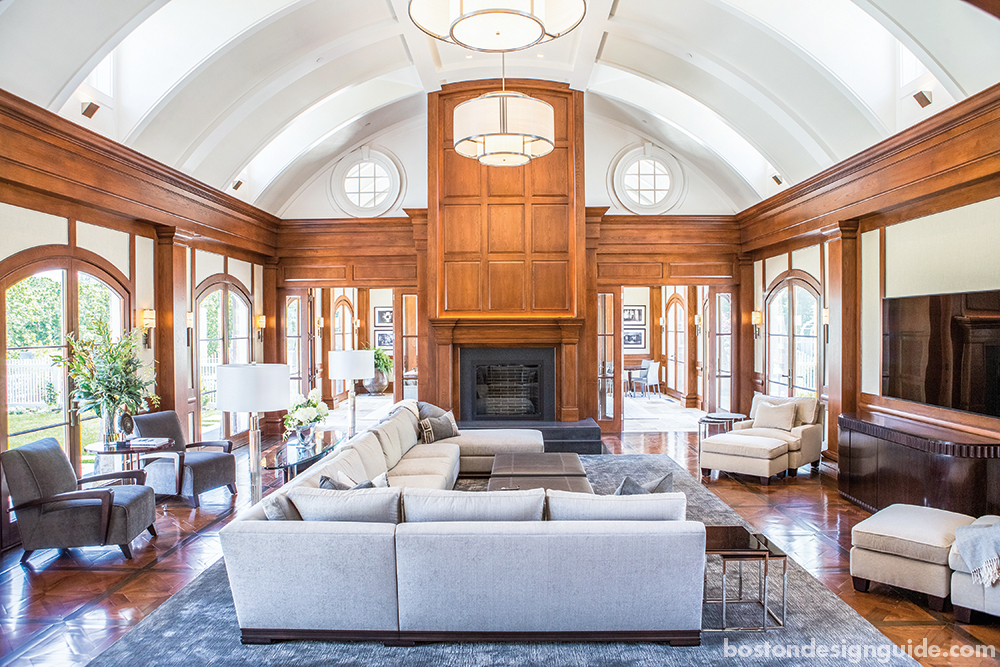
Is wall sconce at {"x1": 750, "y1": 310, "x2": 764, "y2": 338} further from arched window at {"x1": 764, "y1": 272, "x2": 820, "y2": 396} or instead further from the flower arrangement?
the flower arrangement

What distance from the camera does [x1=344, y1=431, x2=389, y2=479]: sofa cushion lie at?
4.73 metres

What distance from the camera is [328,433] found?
20.7 ft

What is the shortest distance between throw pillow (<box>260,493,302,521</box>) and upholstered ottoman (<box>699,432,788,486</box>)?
4852 millimetres

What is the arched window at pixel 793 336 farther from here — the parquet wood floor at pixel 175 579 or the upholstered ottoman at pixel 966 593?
the upholstered ottoman at pixel 966 593

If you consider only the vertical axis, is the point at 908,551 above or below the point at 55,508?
below

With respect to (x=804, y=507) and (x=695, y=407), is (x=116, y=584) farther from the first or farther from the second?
(x=695, y=407)

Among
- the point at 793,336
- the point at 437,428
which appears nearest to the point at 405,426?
the point at 437,428

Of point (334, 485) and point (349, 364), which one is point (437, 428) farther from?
point (334, 485)

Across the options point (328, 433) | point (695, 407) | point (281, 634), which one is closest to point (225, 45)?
point (328, 433)

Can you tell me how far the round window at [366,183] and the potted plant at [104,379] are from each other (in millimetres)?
4755

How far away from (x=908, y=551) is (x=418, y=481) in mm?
3342

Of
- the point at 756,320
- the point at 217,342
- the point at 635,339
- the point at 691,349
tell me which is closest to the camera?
the point at 217,342

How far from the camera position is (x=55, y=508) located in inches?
174

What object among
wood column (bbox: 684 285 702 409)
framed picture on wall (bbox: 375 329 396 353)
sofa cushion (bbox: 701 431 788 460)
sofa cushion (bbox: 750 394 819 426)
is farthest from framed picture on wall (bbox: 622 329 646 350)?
sofa cushion (bbox: 701 431 788 460)
